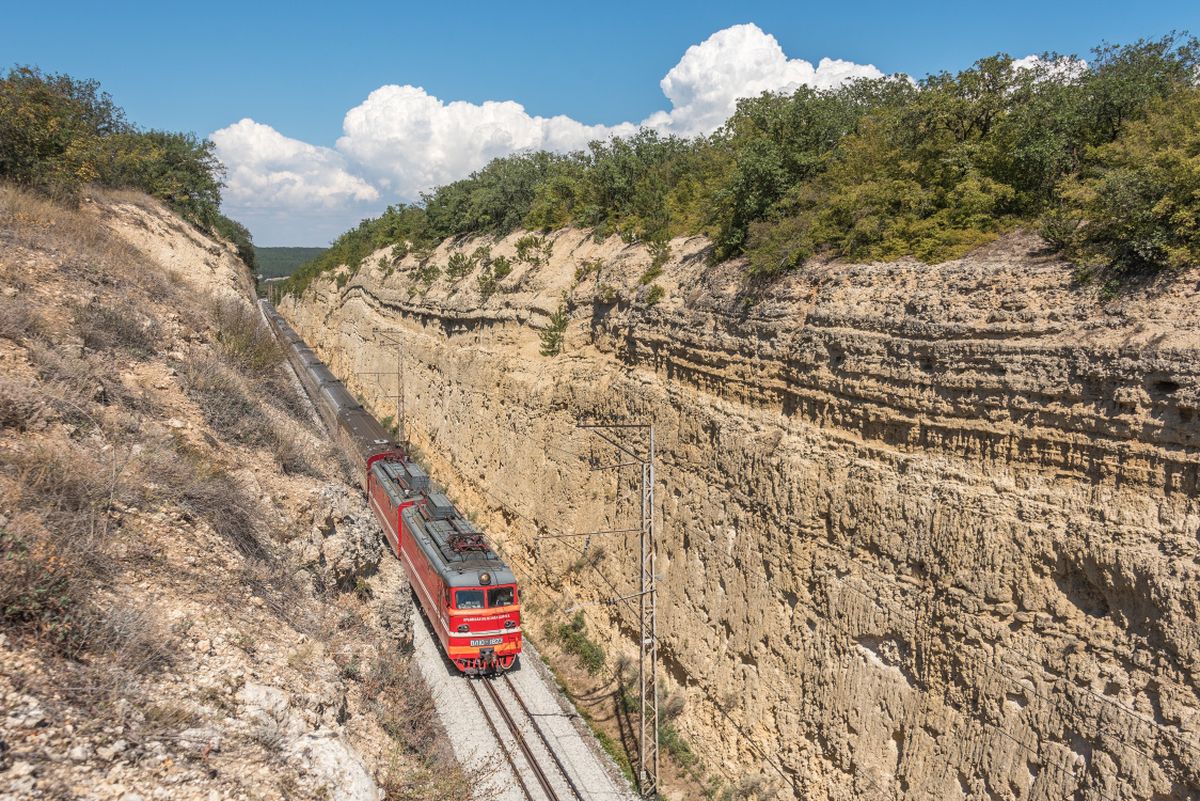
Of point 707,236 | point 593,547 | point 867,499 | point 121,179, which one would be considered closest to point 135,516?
point 867,499

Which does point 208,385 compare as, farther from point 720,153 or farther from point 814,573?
point 720,153

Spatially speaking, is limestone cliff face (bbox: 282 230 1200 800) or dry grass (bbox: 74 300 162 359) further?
dry grass (bbox: 74 300 162 359)

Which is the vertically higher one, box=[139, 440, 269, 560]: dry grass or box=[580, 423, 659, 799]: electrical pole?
box=[139, 440, 269, 560]: dry grass

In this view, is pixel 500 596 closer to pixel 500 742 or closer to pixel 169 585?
pixel 500 742

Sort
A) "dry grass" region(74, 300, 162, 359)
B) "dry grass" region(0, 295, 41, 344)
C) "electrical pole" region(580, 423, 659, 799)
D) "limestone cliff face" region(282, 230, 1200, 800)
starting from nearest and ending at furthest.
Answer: "limestone cliff face" region(282, 230, 1200, 800) → "dry grass" region(0, 295, 41, 344) → "dry grass" region(74, 300, 162, 359) → "electrical pole" region(580, 423, 659, 799)

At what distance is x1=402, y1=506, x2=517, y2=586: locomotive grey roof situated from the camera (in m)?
14.9

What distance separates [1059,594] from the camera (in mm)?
8680

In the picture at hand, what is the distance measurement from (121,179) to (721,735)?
31409mm

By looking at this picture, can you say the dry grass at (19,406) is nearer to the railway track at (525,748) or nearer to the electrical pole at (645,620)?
the electrical pole at (645,620)

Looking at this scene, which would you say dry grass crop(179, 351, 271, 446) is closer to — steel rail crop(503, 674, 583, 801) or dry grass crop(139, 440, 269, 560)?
dry grass crop(139, 440, 269, 560)

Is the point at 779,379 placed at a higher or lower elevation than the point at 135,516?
higher

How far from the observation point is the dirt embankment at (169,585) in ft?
16.3

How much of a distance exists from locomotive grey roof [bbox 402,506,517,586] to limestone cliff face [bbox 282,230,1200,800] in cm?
341

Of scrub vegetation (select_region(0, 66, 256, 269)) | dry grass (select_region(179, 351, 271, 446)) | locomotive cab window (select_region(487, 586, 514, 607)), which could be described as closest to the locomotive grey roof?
locomotive cab window (select_region(487, 586, 514, 607))
